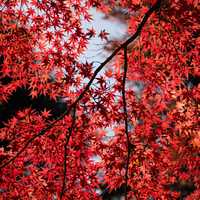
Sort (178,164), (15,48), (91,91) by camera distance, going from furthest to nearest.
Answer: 1. (178,164)
2. (15,48)
3. (91,91)

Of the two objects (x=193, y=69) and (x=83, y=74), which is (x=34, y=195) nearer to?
(x=83, y=74)

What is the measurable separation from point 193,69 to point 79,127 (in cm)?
208

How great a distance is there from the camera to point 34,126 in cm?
509

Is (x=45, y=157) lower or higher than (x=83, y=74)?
lower

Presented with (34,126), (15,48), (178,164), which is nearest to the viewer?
(34,126)

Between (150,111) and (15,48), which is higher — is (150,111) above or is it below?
below

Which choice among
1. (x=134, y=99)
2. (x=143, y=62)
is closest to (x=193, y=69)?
(x=143, y=62)

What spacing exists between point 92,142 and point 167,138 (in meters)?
1.27

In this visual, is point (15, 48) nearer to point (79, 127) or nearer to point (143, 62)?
point (79, 127)

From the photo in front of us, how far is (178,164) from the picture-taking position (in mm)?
7836

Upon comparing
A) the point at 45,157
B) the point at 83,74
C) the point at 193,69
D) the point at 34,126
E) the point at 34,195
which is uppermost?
the point at 193,69

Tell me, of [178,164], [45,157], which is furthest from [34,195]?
[178,164]

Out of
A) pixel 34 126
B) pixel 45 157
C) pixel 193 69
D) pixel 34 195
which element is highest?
pixel 193 69

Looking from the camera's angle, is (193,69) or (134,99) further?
(193,69)
